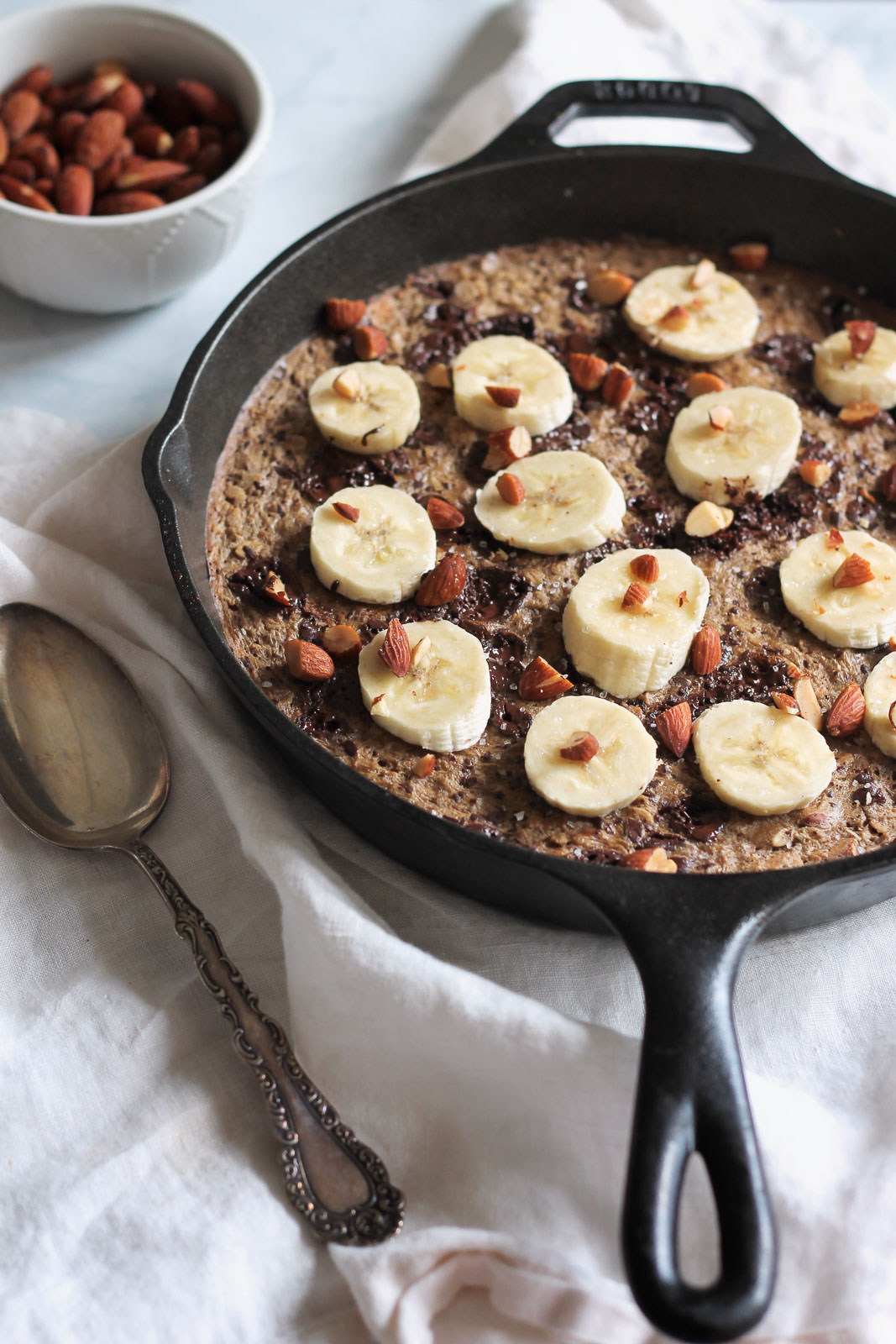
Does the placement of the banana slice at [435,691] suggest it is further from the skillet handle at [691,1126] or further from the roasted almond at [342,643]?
the skillet handle at [691,1126]

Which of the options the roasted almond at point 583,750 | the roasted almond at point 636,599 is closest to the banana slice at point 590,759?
the roasted almond at point 583,750

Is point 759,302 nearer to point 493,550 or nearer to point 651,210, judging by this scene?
point 651,210

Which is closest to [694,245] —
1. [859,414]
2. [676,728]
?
[859,414]

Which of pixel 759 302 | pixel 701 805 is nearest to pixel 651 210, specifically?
pixel 759 302

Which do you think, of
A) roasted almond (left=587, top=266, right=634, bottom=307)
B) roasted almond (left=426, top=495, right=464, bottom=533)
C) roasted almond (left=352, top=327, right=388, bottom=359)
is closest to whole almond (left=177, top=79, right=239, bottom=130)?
roasted almond (left=352, top=327, right=388, bottom=359)

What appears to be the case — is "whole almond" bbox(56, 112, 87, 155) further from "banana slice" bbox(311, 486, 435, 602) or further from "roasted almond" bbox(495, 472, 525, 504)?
"roasted almond" bbox(495, 472, 525, 504)

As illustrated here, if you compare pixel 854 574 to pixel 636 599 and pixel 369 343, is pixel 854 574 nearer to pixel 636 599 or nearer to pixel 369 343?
pixel 636 599
